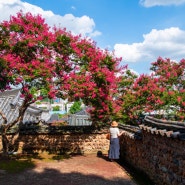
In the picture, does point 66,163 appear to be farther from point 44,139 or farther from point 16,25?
point 16,25

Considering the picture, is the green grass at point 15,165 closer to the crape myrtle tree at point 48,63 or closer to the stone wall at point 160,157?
the crape myrtle tree at point 48,63

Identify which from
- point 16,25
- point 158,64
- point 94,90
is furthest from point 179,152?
point 158,64

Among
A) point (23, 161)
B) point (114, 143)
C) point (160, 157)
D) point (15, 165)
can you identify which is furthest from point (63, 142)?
point (160, 157)

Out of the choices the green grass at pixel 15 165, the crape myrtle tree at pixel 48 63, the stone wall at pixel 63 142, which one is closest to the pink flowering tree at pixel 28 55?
the crape myrtle tree at pixel 48 63

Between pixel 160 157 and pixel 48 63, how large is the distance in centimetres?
677

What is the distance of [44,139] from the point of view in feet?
56.4

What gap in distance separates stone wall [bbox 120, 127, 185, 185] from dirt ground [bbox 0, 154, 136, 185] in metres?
0.92

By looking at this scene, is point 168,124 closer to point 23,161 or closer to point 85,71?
point 85,71

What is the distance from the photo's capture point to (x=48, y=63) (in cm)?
1293

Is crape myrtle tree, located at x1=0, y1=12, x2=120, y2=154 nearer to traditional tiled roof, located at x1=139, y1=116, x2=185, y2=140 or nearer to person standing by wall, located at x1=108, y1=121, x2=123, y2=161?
person standing by wall, located at x1=108, y1=121, x2=123, y2=161

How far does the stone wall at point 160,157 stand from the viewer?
8125mm

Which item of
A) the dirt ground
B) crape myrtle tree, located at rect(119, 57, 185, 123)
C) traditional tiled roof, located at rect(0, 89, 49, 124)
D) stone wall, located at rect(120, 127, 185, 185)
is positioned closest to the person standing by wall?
the dirt ground

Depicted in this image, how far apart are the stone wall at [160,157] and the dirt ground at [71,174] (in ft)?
3.03

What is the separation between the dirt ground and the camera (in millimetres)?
11000
